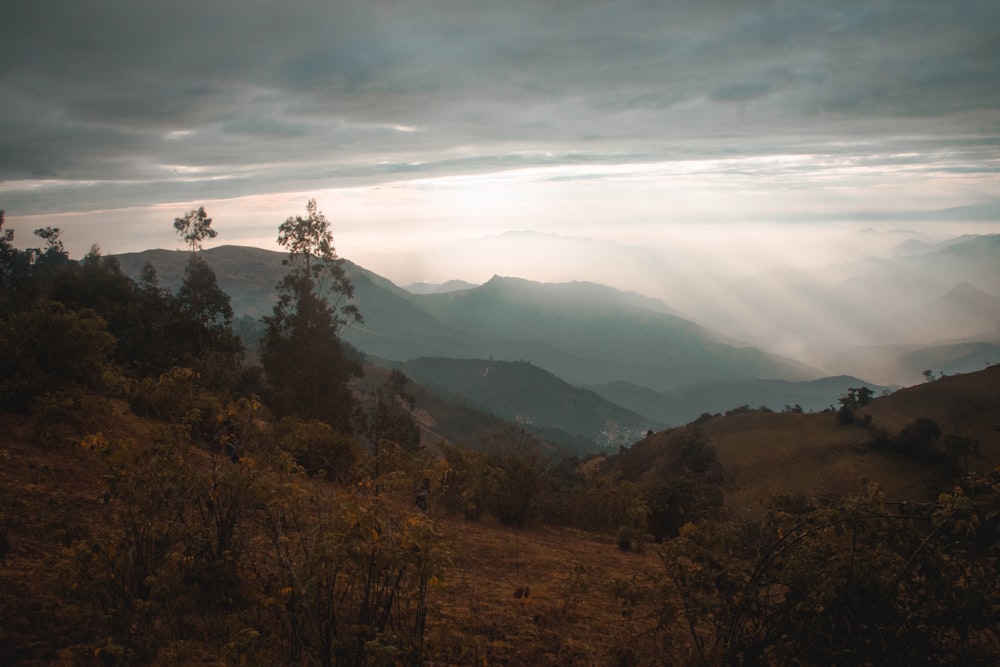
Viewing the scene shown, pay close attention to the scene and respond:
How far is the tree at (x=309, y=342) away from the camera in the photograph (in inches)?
1164

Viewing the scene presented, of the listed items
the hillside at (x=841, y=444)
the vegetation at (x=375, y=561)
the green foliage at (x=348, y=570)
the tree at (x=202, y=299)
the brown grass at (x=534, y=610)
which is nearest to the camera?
the vegetation at (x=375, y=561)

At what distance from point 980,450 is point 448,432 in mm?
79466

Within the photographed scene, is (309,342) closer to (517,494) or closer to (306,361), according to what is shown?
(306,361)

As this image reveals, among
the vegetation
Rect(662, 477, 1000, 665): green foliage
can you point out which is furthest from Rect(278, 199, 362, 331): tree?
Rect(662, 477, 1000, 665): green foliage

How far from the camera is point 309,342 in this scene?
30.3 m

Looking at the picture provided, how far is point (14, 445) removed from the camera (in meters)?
11.2

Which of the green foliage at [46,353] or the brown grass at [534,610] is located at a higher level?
the green foliage at [46,353]

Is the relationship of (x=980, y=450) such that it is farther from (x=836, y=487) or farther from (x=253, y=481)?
(x=253, y=481)

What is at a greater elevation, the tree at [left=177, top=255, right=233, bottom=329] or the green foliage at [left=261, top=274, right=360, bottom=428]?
the tree at [left=177, top=255, right=233, bottom=329]

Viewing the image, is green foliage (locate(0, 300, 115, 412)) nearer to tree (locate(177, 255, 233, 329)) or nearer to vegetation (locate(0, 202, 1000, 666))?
vegetation (locate(0, 202, 1000, 666))

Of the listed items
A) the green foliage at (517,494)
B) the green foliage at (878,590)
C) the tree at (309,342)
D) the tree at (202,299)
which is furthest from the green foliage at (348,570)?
the tree at (202,299)

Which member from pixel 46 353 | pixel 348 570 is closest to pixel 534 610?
pixel 348 570

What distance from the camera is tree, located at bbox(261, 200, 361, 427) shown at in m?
29.6

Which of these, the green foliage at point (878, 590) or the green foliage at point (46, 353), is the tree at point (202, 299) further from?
the green foliage at point (878, 590)
